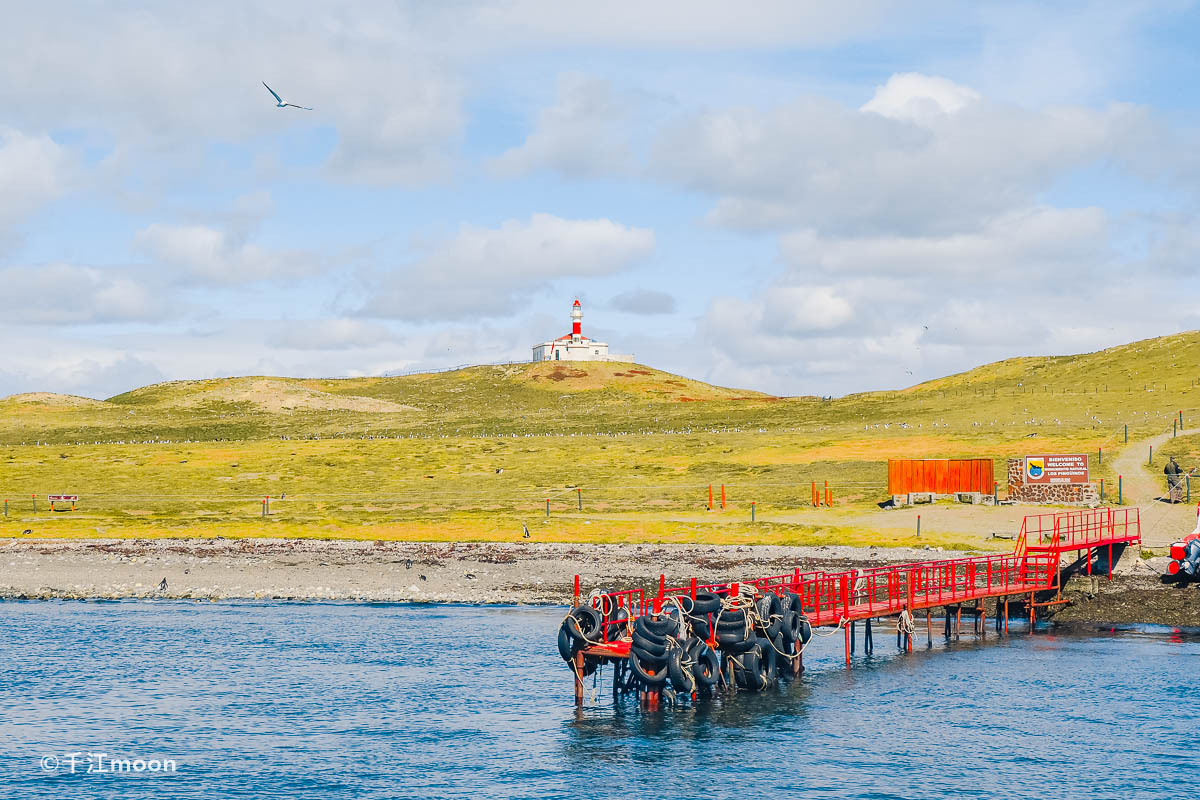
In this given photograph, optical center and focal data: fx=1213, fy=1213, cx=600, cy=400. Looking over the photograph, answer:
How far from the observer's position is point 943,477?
3273 inches

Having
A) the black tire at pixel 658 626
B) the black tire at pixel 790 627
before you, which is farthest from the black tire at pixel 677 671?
the black tire at pixel 790 627

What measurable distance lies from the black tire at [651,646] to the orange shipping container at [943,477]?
4748cm

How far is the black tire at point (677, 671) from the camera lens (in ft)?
130

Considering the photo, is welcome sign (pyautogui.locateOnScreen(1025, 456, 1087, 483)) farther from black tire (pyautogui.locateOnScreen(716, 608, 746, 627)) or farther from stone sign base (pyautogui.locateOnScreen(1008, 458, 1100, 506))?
black tire (pyautogui.locateOnScreen(716, 608, 746, 627))

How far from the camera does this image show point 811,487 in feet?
307

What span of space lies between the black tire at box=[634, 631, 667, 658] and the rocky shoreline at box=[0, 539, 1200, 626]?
64.5ft

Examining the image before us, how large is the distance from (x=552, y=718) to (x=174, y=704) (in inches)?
495

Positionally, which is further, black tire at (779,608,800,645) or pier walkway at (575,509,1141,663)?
pier walkway at (575,509,1141,663)

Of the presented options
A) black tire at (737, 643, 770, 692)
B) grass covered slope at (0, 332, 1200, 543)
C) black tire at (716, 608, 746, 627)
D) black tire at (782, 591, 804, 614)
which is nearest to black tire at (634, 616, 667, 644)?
black tire at (716, 608, 746, 627)

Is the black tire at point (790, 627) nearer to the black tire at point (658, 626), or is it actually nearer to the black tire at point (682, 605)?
the black tire at point (682, 605)

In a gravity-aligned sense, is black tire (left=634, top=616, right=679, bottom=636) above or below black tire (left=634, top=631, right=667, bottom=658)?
above

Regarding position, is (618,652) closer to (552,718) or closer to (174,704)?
(552,718)

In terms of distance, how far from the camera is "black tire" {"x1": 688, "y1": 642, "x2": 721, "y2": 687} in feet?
133

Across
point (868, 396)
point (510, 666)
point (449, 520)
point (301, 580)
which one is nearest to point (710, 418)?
point (868, 396)
